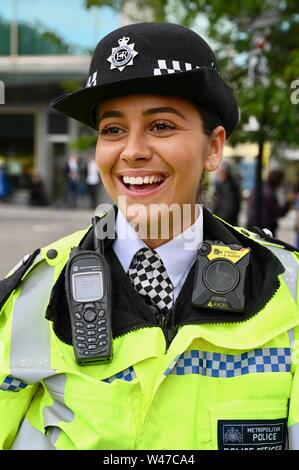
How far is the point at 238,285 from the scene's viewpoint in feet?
5.29

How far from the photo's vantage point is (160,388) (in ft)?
4.90

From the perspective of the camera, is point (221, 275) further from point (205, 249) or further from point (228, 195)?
point (228, 195)

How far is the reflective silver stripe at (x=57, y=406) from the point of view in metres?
1.51

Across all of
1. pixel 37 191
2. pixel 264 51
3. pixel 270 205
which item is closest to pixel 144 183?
pixel 264 51

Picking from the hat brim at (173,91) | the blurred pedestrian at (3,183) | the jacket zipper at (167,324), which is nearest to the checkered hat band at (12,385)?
the jacket zipper at (167,324)

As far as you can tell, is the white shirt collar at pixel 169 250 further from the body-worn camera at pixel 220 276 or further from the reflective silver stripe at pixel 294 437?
the reflective silver stripe at pixel 294 437

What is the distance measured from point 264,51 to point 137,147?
13.0ft

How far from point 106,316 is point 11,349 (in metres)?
0.23

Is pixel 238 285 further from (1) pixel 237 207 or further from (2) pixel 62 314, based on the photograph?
(1) pixel 237 207

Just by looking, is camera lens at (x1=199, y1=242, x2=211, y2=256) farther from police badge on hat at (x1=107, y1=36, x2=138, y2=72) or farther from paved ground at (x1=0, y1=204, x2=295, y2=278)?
paved ground at (x1=0, y1=204, x2=295, y2=278)

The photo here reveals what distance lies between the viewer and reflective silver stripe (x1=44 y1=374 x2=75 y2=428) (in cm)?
151

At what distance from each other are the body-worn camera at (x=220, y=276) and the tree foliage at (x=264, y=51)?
3.26 metres

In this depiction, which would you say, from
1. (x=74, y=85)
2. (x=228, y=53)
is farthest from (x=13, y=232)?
(x=228, y=53)

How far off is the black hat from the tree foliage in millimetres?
3179
